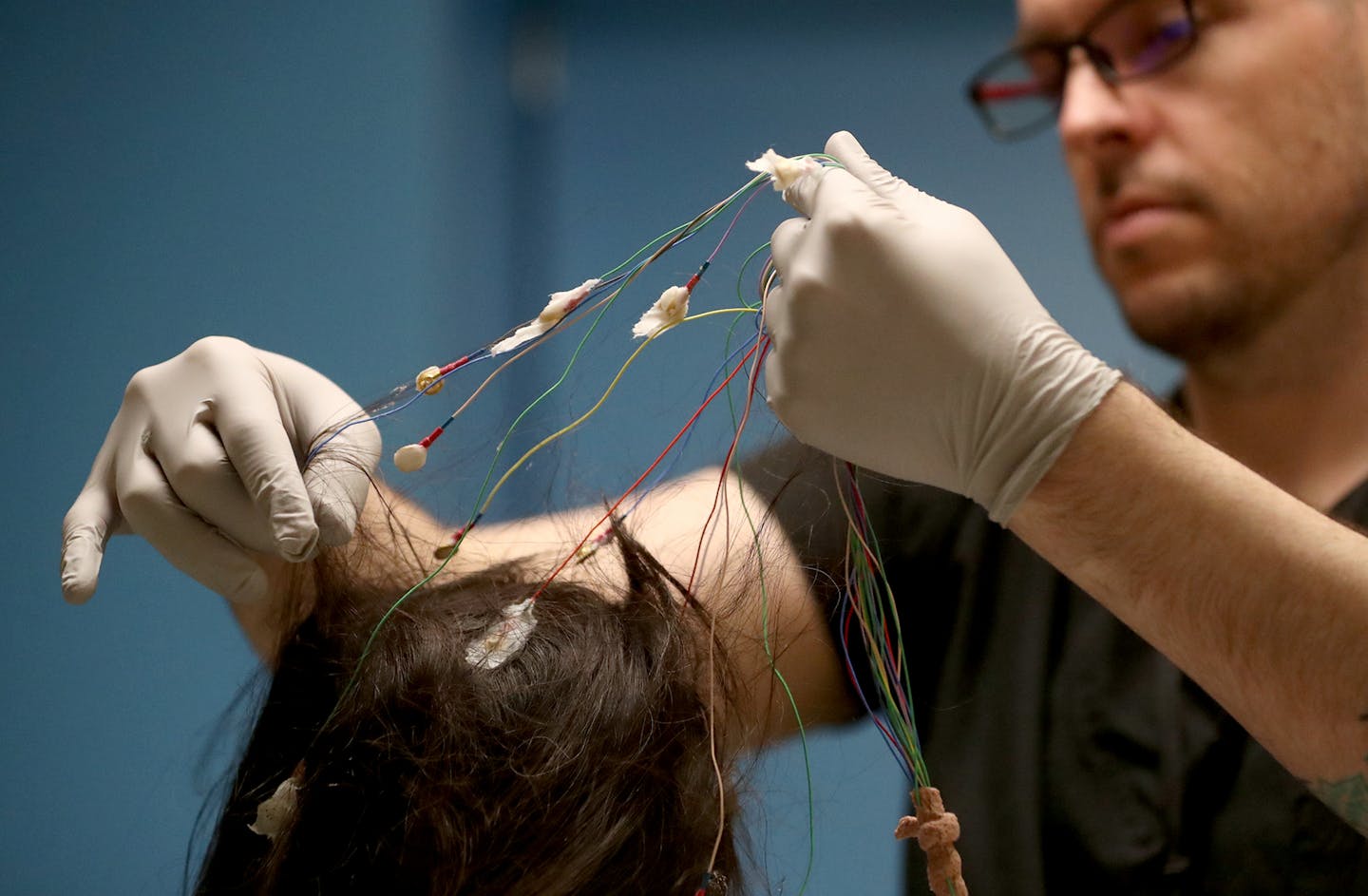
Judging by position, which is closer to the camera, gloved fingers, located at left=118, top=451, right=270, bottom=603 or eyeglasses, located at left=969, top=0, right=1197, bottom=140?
gloved fingers, located at left=118, top=451, right=270, bottom=603

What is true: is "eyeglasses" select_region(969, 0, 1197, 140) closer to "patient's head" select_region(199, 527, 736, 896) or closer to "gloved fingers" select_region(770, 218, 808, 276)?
"gloved fingers" select_region(770, 218, 808, 276)

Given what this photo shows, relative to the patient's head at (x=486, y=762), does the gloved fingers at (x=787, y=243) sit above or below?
above

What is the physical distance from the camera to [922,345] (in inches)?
28.7

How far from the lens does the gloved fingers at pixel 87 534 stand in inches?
33.7

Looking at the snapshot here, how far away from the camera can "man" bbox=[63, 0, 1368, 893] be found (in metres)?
0.71

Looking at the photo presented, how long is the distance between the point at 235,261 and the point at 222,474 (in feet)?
2.92

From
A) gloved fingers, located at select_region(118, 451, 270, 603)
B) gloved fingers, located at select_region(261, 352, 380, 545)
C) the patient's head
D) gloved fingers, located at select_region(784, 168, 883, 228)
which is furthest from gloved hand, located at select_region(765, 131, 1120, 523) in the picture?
gloved fingers, located at select_region(118, 451, 270, 603)

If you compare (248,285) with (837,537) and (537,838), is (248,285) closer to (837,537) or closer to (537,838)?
(837,537)

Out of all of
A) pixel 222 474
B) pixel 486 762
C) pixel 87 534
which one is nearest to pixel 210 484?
pixel 222 474

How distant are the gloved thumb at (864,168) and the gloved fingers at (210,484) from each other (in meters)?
0.53

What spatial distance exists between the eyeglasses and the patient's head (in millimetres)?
711

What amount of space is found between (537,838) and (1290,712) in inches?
A: 20.7

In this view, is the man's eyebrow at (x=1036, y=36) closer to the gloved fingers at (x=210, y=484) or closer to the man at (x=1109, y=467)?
the man at (x=1109, y=467)

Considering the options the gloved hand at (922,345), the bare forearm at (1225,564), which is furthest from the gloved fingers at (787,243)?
the bare forearm at (1225,564)
